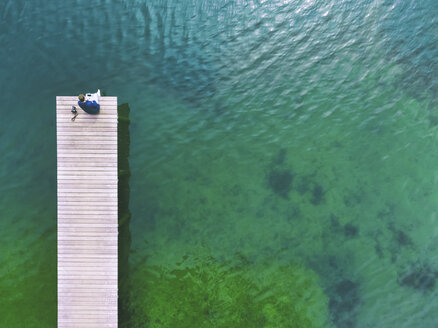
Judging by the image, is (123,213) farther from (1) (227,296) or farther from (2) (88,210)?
(1) (227,296)

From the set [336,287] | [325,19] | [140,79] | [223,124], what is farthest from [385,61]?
[140,79]

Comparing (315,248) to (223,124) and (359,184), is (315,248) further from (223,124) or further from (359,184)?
(223,124)

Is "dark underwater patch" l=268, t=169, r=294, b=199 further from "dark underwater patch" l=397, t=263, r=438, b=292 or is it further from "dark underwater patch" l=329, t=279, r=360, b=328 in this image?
"dark underwater patch" l=397, t=263, r=438, b=292

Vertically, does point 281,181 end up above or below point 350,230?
above

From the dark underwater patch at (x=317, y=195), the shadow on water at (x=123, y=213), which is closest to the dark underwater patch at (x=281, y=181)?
the dark underwater patch at (x=317, y=195)

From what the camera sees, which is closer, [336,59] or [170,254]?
[170,254]

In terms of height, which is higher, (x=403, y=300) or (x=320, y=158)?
(x=320, y=158)

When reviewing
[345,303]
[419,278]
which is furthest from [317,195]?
[419,278]
